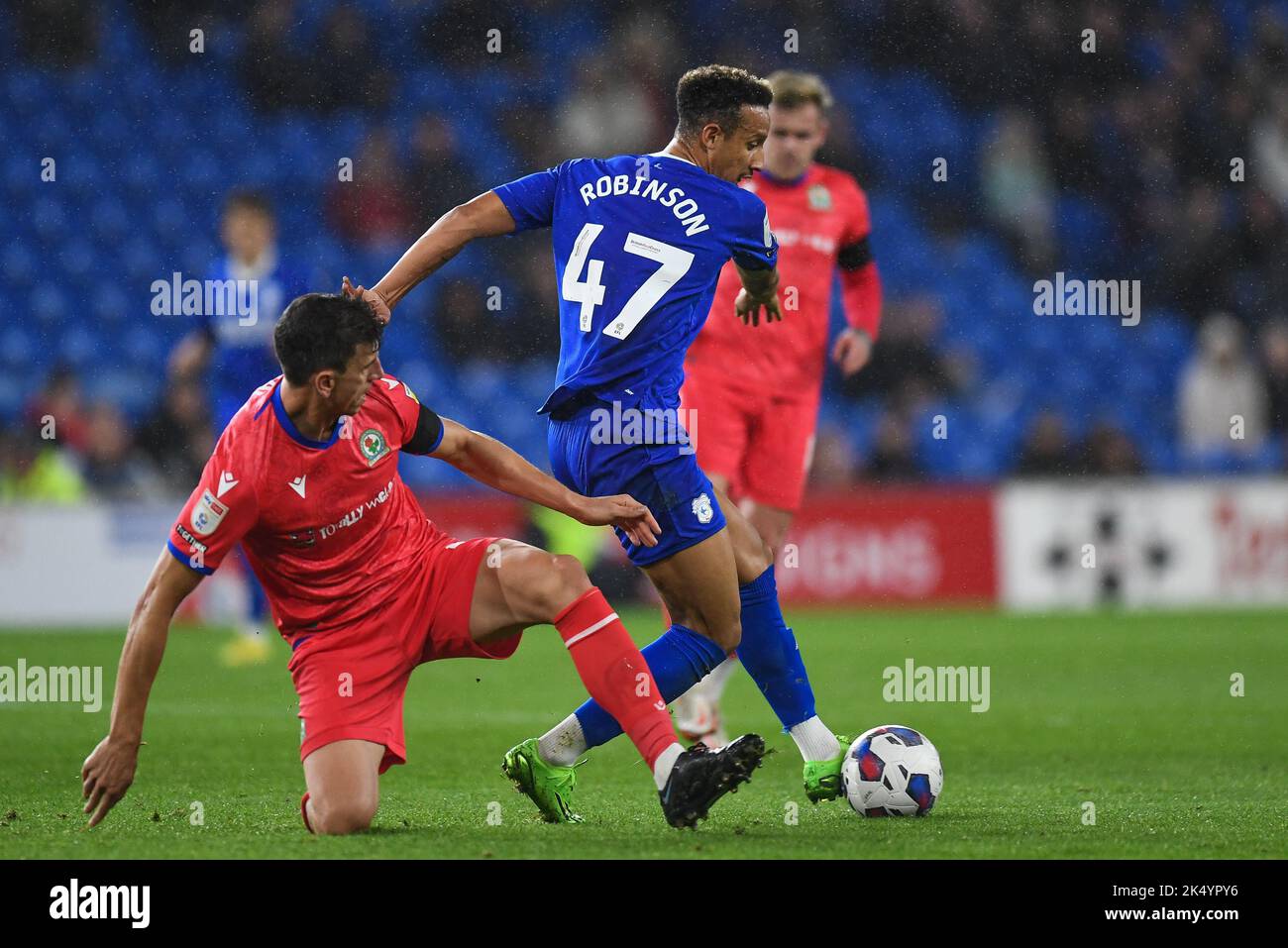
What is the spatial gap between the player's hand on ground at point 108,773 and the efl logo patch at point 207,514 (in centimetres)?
55

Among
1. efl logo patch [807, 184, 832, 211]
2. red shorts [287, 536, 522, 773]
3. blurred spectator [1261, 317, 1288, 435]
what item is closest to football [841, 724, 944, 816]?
red shorts [287, 536, 522, 773]

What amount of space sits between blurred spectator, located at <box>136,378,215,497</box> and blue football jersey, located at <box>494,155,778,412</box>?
27.3 ft

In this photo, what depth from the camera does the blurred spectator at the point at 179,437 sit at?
12.7m

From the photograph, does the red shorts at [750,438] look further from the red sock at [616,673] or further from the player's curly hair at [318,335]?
the player's curly hair at [318,335]

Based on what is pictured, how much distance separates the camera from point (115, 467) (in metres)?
12.8

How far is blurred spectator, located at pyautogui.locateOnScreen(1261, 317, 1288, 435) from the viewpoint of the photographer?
1433cm

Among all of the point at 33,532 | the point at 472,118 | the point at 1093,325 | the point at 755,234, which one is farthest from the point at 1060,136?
the point at 755,234

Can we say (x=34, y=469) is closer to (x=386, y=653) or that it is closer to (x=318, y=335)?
(x=386, y=653)

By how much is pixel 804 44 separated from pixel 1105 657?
8.31 meters

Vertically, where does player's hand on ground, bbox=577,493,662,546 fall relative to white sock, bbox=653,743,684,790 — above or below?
above

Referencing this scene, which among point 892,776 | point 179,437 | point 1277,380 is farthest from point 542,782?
point 1277,380

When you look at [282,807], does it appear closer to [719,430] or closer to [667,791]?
[667,791]

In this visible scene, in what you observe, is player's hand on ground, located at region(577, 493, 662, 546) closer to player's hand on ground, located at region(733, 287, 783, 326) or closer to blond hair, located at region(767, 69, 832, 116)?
player's hand on ground, located at region(733, 287, 783, 326)

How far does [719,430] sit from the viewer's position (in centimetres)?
662
